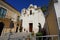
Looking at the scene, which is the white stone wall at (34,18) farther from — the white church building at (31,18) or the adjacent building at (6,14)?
the adjacent building at (6,14)

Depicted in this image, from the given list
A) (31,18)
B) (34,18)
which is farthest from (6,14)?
(34,18)

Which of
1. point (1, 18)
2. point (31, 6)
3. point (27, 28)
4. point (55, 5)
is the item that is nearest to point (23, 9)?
→ point (31, 6)

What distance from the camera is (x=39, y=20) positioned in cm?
2902

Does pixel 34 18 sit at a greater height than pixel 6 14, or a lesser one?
lesser

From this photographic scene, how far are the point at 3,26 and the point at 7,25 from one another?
0.81 meters

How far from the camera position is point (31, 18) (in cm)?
2988

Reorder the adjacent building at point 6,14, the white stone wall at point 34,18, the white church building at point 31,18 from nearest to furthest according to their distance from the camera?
1. the adjacent building at point 6,14
2. the white stone wall at point 34,18
3. the white church building at point 31,18

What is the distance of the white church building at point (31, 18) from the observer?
2894 centimetres

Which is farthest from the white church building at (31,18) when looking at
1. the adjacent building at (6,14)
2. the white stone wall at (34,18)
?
the adjacent building at (6,14)

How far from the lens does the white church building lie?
28.9 m

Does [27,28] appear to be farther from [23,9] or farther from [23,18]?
[23,9]

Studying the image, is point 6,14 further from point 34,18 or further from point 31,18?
point 34,18

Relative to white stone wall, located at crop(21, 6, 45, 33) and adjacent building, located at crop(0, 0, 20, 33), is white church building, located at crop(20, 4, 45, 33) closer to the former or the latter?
white stone wall, located at crop(21, 6, 45, 33)

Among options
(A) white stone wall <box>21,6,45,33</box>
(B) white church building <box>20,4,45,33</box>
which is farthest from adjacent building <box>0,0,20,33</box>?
(A) white stone wall <box>21,6,45,33</box>
